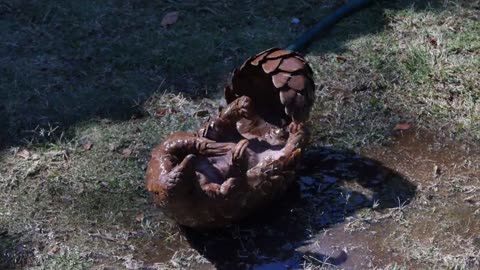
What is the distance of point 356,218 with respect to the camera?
3523 millimetres

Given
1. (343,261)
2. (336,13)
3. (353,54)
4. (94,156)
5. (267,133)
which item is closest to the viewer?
(343,261)

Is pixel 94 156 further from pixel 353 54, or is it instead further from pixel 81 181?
pixel 353 54

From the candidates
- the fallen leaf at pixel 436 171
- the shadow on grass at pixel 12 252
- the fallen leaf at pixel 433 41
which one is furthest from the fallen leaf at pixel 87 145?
the fallen leaf at pixel 433 41

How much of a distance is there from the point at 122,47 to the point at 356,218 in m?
1.96

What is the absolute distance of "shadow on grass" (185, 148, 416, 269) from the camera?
3352 mm

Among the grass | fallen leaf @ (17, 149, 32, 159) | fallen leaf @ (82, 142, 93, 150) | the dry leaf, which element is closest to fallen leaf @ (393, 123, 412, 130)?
the grass

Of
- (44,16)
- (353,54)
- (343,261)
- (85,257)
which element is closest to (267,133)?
(343,261)

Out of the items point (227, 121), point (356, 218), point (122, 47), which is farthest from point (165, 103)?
point (356, 218)

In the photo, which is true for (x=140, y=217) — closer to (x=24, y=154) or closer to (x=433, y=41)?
(x=24, y=154)

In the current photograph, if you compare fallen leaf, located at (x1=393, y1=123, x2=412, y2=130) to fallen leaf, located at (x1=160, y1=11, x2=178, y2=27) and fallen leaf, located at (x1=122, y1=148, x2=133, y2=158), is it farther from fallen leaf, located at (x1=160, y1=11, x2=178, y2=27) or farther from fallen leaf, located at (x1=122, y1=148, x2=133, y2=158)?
fallen leaf, located at (x1=160, y1=11, x2=178, y2=27)

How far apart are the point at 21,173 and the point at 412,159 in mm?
1780

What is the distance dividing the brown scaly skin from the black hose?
3.48 ft

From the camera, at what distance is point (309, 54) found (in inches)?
186

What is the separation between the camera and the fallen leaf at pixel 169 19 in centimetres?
509
